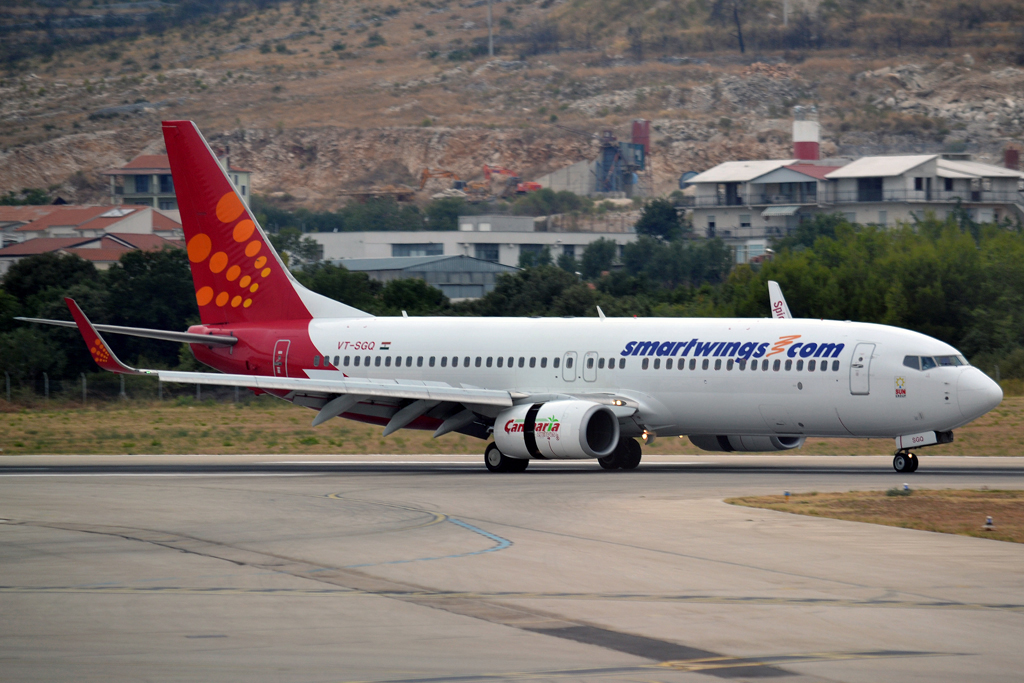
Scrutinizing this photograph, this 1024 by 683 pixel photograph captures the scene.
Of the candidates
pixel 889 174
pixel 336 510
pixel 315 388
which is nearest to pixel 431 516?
pixel 336 510

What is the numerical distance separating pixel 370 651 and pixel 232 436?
1386 inches

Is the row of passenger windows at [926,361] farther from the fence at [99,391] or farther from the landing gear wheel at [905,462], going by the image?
the fence at [99,391]

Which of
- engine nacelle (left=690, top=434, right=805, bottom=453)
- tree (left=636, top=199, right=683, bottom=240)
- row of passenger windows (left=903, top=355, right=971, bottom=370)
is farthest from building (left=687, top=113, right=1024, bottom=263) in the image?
row of passenger windows (left=903, top=355, right=971, bottom=370)

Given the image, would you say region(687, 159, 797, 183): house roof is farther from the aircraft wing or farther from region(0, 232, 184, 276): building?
the aircraft wing

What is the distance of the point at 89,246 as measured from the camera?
141000 millimetres

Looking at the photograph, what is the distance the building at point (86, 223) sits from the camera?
156 meters

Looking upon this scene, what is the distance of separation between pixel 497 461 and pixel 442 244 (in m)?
119

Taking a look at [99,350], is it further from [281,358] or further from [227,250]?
[227,250]

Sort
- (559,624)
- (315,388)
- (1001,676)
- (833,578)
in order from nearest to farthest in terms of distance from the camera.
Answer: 1. (1001,676)
2. (559,624)
3. (833,578)
4. (315,388)

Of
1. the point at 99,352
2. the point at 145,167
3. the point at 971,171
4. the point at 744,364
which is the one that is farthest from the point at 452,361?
the point at 145,167

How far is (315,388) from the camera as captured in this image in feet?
119

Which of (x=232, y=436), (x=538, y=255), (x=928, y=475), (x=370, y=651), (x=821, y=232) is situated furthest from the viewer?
(x=538, y=255)

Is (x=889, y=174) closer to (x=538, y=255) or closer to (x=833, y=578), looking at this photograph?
(x=538, y=255)

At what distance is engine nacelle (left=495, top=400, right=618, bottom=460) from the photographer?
110 feet
